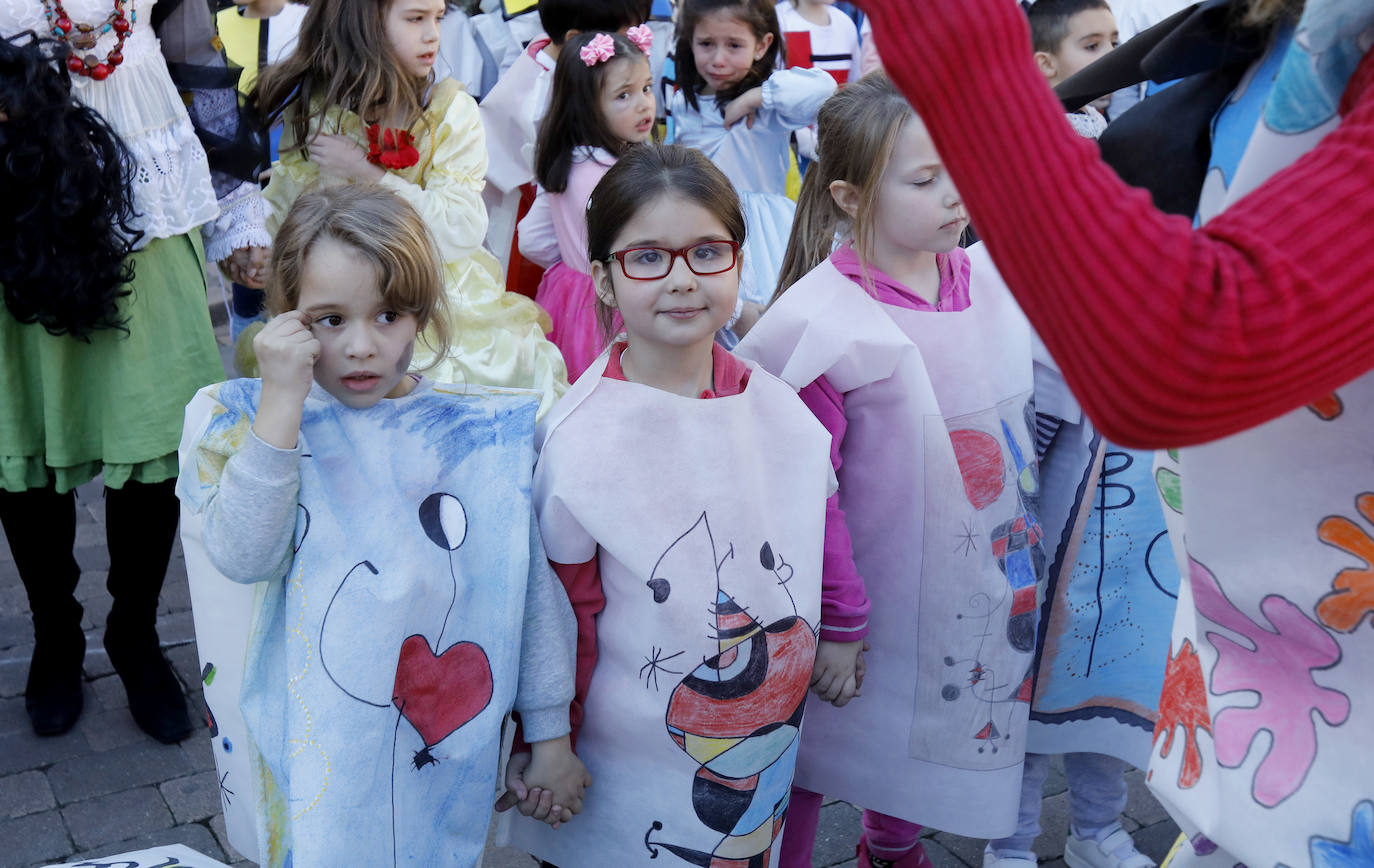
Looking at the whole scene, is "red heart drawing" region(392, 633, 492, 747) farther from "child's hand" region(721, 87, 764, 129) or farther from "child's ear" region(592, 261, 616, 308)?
"child's hand" region(721, 87, 764, 129)

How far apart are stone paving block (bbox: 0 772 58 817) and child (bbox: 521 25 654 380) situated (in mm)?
1782

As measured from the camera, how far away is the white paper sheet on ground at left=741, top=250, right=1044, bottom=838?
2205mm

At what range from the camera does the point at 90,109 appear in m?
2.62

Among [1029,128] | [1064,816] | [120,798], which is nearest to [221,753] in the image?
[120,798]

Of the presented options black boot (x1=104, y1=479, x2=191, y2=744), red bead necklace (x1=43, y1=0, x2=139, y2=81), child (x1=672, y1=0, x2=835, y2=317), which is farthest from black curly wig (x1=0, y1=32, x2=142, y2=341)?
child (x1=672, y1=0, x2=835, y2=317)

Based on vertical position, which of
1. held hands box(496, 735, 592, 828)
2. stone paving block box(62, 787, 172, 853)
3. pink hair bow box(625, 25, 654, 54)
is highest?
pink hair bow box(625, 25, 654, 54)

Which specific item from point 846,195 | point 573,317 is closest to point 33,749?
point 573,317

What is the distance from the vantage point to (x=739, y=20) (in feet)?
15.7

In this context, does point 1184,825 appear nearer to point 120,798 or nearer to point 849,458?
point 849,458

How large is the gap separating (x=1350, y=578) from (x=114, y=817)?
104 inches

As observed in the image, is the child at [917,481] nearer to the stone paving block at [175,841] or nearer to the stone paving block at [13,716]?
the stone paving block at [175,841]

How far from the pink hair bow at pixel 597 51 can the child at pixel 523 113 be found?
1.63ft

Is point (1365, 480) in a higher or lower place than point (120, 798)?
higher

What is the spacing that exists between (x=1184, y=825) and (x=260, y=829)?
4.25 ft
